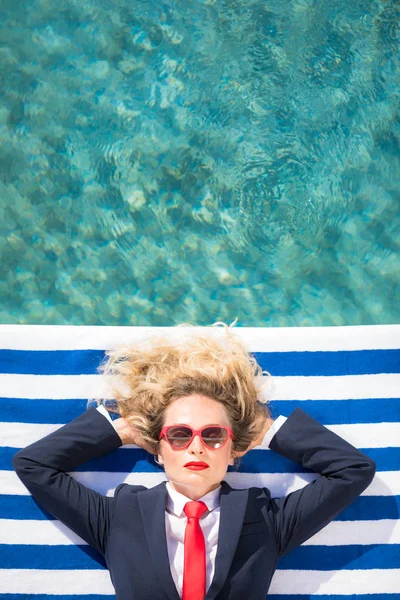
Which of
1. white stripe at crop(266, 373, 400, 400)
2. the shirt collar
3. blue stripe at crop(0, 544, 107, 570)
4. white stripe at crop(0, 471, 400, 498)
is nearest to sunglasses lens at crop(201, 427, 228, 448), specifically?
the shirt collar

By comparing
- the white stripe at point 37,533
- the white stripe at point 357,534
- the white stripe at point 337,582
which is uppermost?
the white stripe at point 357,534

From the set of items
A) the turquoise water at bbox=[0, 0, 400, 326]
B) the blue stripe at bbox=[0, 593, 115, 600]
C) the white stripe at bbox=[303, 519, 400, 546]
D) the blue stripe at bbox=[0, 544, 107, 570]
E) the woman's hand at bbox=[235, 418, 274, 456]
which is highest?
the turquoise water at bbox=[0, 0, 400, 326]

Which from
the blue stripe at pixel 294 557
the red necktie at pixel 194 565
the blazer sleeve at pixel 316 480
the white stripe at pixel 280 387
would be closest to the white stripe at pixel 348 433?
the white stripe at pixel 280 387

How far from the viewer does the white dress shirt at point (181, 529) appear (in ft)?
11.0

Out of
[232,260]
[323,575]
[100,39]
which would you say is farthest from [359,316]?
[100,39]

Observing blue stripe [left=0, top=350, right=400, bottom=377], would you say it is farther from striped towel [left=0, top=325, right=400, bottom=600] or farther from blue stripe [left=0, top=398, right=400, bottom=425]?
blue stripe [left=0, top=398, right=400, bottom=425]

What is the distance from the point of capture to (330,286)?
4.71 m

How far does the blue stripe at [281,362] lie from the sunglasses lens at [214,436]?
2.93ft

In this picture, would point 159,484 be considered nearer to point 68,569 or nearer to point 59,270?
point 68,569

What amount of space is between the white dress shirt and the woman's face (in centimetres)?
5

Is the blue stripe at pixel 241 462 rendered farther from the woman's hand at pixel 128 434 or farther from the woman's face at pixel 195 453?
the woman's face at pixel 195 453

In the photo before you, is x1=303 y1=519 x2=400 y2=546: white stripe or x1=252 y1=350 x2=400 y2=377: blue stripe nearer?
x1=303 y1=519 x2=400 y2=546: white stripe

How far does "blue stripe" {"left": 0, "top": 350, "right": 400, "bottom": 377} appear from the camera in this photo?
13.5 ft

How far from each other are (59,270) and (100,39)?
2022mm
